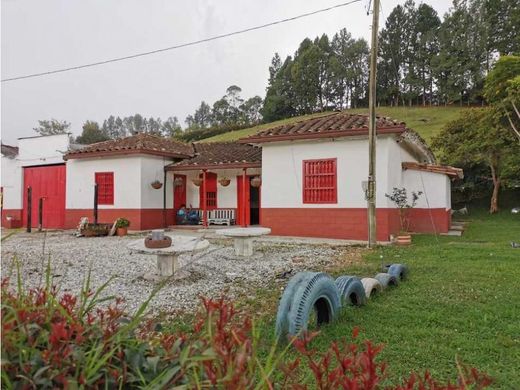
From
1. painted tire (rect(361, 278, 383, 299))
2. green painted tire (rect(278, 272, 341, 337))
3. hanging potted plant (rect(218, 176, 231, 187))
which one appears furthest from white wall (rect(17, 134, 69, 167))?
green painted tire (rect(278, 272, 341, 337))

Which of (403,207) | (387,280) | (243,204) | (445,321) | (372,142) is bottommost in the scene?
(445,321)

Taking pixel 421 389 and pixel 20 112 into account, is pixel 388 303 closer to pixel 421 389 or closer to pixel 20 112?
pixel 421 389

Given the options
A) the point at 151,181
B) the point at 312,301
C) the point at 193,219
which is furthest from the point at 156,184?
the point at 312,301

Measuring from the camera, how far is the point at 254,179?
14406 mm

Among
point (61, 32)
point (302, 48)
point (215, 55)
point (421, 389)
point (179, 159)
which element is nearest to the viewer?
point (421, 389)

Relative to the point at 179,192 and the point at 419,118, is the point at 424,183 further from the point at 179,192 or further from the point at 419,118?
the point at 419,118

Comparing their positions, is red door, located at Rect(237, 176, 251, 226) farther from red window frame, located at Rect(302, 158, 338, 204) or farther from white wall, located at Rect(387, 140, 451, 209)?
white wall, located at Rect(387, 140, 451, 209)

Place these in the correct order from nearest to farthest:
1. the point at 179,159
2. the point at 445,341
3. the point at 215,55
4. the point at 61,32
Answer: the point at 61,32
the point at 445,341
the point at 215,55
the point at 179,159

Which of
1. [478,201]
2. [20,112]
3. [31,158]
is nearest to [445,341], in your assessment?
[20,112]

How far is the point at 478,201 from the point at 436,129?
1445cm

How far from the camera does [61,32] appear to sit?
254 centimetres

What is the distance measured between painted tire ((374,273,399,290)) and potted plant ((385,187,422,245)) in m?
5.27

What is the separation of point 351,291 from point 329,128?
7891 millimetres

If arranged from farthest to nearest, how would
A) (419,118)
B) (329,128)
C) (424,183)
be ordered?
→ (419,118), (424,183), (329,128)
